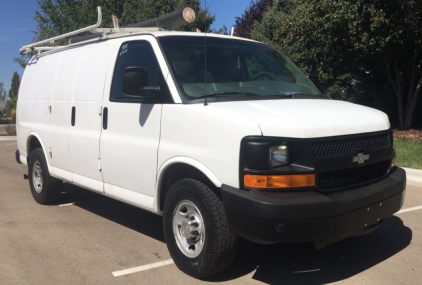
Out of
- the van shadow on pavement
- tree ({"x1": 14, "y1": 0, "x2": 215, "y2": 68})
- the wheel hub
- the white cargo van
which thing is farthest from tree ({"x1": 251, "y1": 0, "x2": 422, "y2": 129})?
the wheel hub

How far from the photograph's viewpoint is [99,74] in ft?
17.6

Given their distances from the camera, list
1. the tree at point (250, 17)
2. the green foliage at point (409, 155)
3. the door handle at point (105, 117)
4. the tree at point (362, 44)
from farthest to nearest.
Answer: the tree at point (250, 17), the tree at point (362, 44), the green foliage at point (409, 155), the door handle at point (105, 117)

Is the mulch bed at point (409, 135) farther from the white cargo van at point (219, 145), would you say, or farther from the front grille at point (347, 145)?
the front grille at point (347, 145)

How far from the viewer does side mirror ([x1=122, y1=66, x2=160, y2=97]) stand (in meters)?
4.32

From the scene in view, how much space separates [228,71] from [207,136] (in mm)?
1079

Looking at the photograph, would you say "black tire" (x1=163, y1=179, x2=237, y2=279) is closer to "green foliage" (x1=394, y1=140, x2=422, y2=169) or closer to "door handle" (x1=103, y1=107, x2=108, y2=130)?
"door handle" (x1=103, y1=107, x2=108, y2=130)

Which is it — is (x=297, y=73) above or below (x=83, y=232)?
above

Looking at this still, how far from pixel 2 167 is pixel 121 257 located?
304 inches

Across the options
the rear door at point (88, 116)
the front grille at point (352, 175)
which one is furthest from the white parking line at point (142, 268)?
the front grille at point (352, 175)

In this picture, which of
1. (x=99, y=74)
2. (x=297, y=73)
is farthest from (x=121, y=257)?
(x=297, y=73)

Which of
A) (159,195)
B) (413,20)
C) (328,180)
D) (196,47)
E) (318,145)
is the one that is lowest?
(159,195)

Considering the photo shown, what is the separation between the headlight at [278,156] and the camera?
353 cm

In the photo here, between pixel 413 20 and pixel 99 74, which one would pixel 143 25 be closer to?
pixel 99 74

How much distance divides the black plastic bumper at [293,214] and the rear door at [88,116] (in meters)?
2.17
